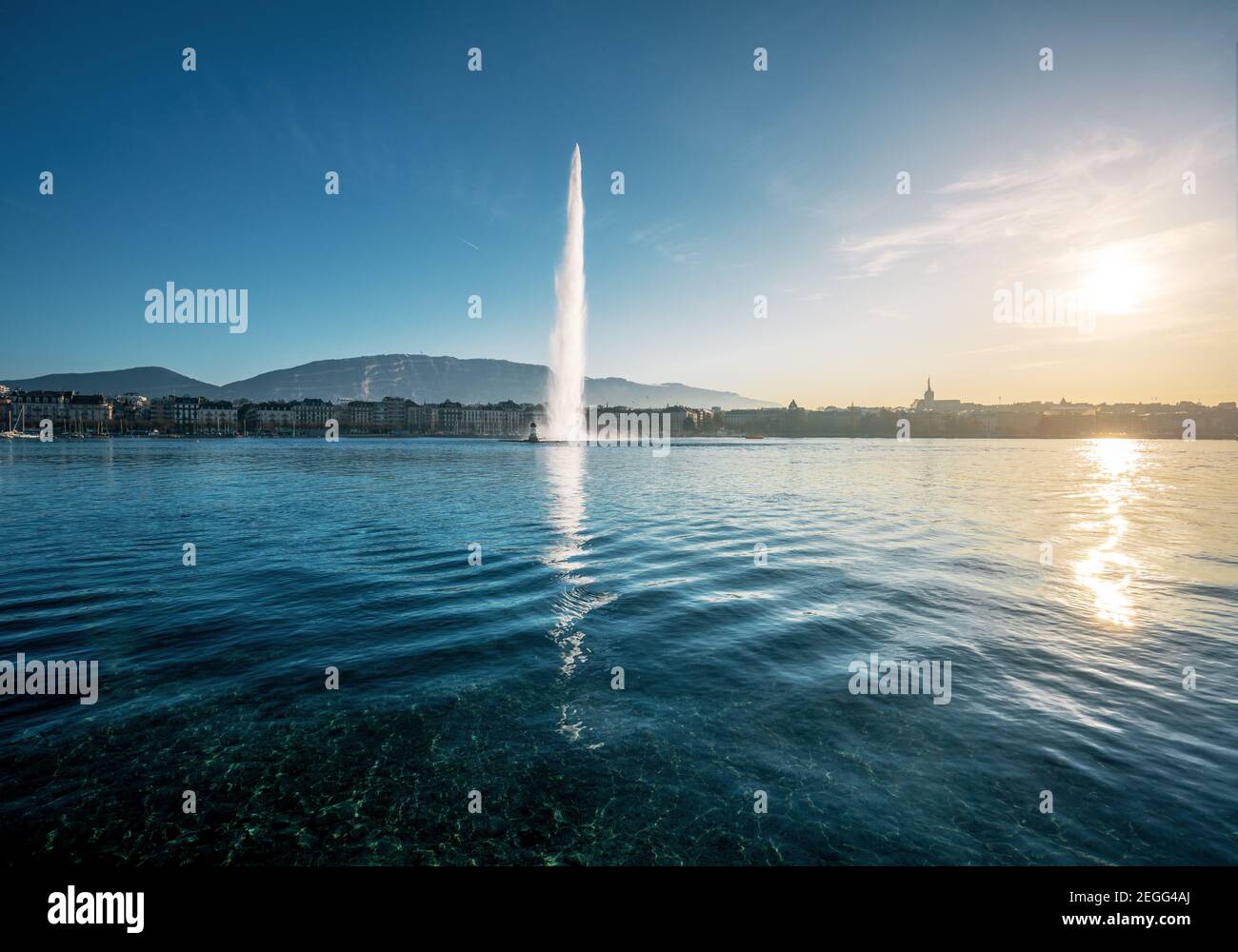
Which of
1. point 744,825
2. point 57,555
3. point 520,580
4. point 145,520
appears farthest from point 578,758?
point 145,520

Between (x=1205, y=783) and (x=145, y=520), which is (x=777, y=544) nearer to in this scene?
(x=1205, y=783)

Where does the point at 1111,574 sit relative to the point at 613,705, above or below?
above

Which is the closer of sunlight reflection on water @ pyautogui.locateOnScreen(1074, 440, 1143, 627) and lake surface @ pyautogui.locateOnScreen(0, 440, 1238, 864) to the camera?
lake surface @ pyautogui.locateOnScreen(0, 440, 1238, 864)

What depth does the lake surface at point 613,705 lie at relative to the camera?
671cm

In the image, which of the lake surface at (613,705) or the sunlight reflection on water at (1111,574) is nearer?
the lake surface at (613,705)

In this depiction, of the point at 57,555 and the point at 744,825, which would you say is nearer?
the point at 744,825

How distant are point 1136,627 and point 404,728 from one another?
53.4 feet

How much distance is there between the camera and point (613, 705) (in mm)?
9805

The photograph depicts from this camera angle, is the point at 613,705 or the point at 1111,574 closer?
the point at 613,705

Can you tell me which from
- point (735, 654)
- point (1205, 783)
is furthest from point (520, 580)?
point (1205, 783)

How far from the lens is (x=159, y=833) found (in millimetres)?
6625

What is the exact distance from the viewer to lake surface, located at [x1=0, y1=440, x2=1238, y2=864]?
671cm
